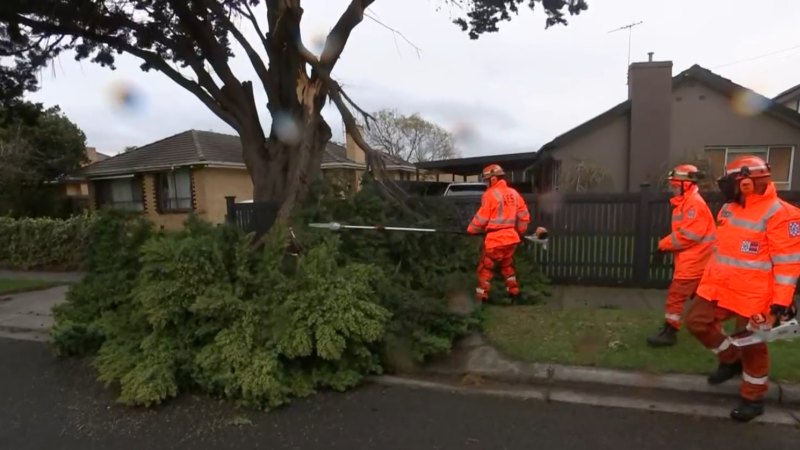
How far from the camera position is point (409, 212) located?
577cm

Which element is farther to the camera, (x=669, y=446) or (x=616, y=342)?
(x=616, y=342)

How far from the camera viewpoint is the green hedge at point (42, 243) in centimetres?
1136

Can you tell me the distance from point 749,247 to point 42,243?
14.3 meters

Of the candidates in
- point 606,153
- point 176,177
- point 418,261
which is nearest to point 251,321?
point 418,261

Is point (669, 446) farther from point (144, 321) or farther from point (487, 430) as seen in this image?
point (144, 321)

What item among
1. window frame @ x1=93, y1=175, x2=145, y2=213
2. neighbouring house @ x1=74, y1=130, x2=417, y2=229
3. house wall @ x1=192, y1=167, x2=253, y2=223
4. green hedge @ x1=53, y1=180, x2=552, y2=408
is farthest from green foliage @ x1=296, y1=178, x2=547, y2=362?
window frame @ x1=93, y1=175, x2=145, y2=213

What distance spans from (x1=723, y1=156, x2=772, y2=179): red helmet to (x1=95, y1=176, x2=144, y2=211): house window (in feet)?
73.1

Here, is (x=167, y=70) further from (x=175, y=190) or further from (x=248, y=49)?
(x=175, y=190)

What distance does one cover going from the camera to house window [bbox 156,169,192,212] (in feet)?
63.4

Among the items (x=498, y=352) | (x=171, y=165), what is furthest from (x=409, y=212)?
(x=171, y=165)

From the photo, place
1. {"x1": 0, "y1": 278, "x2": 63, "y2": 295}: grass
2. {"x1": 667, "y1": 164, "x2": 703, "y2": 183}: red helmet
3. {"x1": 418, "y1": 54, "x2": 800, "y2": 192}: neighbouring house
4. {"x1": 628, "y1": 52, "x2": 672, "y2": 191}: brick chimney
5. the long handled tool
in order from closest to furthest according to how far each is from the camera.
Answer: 1. {"x1": 667, "y1": 164, "x2": 703, "y2": 183}: red helmet
2. the long handled tool
3. {"x1": 0, "y1": 278, "x2": 63, "y2": 295}: grass
4. {"x1": 418, "y1": 54, "x2": 800, "y2": 192}: neighbouring house
5. {"x1": 628, "y1": 52, "x2": 672, "y2": 191}: brick chimney

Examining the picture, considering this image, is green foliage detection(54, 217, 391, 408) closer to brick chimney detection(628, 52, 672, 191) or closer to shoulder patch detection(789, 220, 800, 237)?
shoulder patch detection(789, 220, 800, 237)

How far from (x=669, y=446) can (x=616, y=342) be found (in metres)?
1.37

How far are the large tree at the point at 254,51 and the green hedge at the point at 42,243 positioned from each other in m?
4.53
